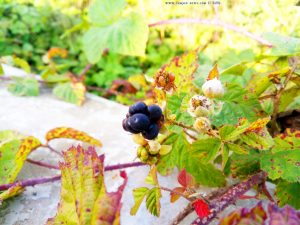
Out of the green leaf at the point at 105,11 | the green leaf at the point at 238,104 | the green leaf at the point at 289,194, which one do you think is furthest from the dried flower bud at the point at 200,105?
the green leaf at the point at 105,11

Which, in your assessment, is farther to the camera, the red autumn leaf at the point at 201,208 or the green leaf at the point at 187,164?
the green leaf at the point at 187,164

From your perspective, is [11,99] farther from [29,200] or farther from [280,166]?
[280,166]

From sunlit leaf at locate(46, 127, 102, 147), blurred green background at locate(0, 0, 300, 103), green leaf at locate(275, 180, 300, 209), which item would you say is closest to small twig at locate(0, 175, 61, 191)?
sunlit leaf at locate(46, 127, 102, 147)

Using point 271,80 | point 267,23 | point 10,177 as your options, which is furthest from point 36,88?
point 267,23

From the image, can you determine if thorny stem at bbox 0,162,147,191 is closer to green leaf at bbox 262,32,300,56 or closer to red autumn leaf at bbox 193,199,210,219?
red autumn leaf at bbox 193,199,210,219

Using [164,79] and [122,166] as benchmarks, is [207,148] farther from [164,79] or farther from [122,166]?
[122,166]

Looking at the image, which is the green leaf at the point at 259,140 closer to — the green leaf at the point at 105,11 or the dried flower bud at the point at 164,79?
the dried flower bud at the point at 164,79
